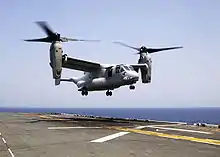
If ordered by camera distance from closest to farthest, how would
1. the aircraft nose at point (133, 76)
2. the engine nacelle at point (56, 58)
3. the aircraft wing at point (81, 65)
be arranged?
the engine nacelle at point (56, 58) → the aircraft nose at point (133, 76) → the aircraft wing at point (81, 65)

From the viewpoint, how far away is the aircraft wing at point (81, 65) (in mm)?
41844

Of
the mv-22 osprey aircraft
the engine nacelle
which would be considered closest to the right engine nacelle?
the mv-22 osprey aircraft

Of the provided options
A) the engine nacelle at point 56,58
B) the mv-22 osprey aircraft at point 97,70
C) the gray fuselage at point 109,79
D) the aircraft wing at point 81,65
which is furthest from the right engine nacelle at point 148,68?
the engine nacelle at point 56,58

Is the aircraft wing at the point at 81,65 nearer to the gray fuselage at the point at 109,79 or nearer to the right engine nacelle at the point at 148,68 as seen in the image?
the gray fuselage at the point at 109,79

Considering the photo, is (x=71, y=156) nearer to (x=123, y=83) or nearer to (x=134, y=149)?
(x=134, y=149)

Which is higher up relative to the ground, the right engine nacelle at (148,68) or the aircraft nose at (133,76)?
the right engine nacelle at (148,68)

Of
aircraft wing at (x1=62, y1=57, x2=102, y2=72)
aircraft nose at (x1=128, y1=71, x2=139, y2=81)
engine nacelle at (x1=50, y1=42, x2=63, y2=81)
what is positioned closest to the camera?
engine nacelle at (x1=50, y1=42, x2=63, y2=81)

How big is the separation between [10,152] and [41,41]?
79.3 ft

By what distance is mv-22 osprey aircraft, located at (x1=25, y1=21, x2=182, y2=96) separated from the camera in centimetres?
3509

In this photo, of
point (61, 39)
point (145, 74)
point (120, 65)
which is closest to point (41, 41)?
point (61, 39)

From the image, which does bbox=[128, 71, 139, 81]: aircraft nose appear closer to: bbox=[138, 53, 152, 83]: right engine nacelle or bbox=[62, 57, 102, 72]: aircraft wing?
bbox=[62, 57, 102, 72]: aircraft wing

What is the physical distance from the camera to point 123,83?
40.3 meters

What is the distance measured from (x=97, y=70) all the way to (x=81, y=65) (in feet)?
7.46

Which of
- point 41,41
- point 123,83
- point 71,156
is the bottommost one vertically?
point 71,156
